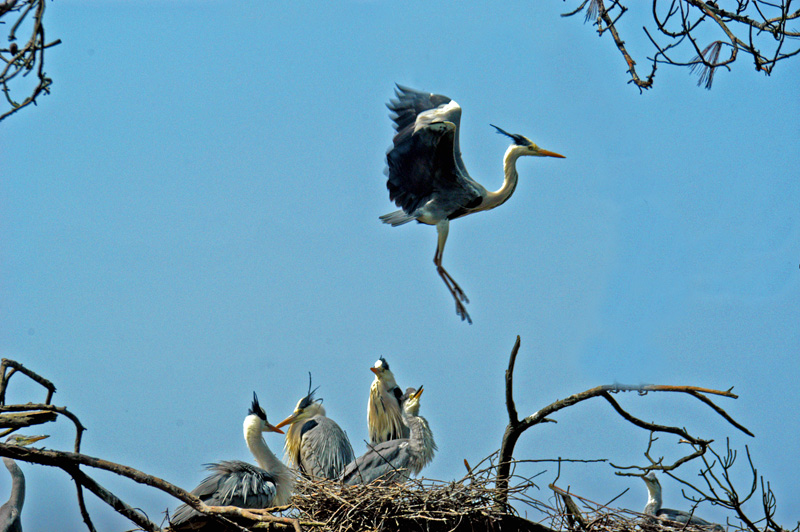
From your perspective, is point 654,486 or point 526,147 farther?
point 654,486

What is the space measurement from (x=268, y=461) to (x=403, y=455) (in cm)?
105

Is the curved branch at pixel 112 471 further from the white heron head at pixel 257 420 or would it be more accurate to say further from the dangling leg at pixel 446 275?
the white heron head at pixel 257 420

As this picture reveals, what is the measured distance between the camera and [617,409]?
11.5ft

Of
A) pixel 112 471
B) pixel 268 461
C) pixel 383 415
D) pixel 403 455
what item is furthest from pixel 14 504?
pixel 112 471

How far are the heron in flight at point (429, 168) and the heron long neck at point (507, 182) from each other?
19 mm

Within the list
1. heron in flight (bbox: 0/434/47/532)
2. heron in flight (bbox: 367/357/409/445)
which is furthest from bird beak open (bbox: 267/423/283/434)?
heron in flight (bbox: 0/434/47/532)

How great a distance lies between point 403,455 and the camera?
5359 millimetres

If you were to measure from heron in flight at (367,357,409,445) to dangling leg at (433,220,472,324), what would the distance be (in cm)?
161

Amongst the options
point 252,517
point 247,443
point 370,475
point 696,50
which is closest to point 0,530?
point 247,443

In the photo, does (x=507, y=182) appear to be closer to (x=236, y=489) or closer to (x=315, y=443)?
(x=315, y=443)

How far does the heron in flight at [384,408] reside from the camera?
643cm

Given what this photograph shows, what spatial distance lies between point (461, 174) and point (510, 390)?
2.00m

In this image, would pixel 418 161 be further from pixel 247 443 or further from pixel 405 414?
pixel 247 443

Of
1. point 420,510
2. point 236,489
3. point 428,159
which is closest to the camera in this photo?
point 420,510
